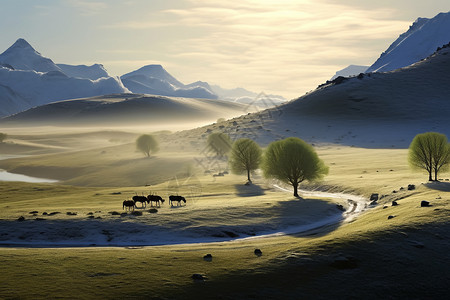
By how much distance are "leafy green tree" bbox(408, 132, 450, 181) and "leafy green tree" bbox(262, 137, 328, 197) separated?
17.8 metres

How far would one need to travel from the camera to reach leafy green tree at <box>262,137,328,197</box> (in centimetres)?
9044

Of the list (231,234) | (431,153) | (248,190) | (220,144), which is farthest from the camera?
(220,144)

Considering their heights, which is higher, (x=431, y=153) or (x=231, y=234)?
(x=431, y=153)

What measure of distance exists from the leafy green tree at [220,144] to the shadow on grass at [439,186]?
351 feet

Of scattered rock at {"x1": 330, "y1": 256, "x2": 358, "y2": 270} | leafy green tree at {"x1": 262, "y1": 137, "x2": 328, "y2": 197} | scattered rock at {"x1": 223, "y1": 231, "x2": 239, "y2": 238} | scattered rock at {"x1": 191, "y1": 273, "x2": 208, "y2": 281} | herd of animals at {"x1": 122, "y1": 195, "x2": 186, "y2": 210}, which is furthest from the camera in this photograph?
leafy green tree at {"x1": 262, "y1": 137, "x2": 328, "y2": 197}

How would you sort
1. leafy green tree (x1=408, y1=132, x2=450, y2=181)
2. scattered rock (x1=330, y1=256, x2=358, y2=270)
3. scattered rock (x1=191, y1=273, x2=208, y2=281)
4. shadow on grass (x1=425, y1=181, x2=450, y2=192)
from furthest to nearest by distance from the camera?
leafy green tree (x1=408, y1=132, x2=450, y2=181) → shadow on grass (x1=425, y1=181, x2=450, y2=192) → scattered rock (x1=330, y1=256, x2=358, y2=270) → scattered rock (x1=191, y1=273, x2=208, y2=281)

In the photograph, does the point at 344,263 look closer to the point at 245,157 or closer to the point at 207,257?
the point at 207,257

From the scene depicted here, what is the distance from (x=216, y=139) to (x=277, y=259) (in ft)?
465

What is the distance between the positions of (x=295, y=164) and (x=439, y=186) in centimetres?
2584

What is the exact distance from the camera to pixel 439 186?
255 feet

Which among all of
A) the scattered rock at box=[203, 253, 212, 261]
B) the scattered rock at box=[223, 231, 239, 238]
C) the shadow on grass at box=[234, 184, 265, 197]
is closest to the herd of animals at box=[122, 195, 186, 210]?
the scattered rock at box=[223, 231, 239, 238]

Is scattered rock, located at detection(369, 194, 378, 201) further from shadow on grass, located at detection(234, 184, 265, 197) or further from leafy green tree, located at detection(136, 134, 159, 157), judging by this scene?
leafy green tree, located at detection(136, 134, 159, 157)

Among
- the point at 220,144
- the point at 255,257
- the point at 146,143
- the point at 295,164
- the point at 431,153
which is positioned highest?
the point at 146,143

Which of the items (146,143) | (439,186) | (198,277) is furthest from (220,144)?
(198,277)
